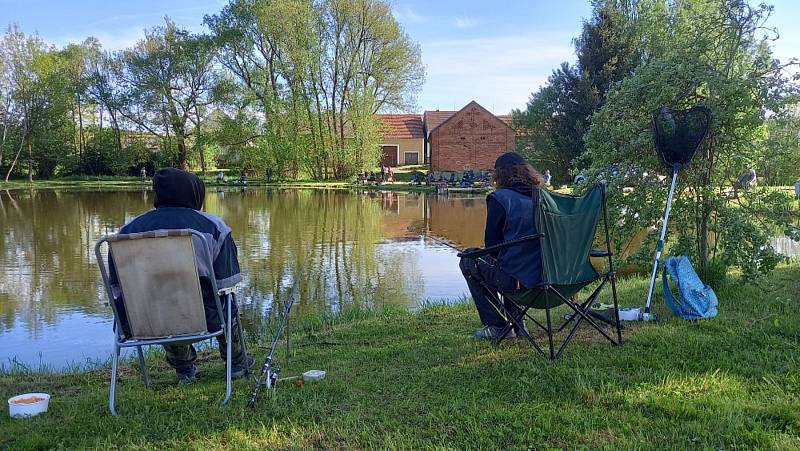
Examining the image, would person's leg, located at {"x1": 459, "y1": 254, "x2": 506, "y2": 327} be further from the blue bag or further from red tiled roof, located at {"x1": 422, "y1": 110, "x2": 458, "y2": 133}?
red tiled roof, located at {"x1": 422, "y1": 110, "x2": 458, "y2": 133}

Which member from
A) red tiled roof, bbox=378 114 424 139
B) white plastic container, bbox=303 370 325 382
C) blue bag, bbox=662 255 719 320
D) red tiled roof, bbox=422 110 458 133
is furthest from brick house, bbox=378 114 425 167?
white plastic container, bbox=303 370 325 382

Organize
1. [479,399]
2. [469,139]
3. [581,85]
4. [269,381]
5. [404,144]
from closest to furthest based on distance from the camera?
[479,399]
[269,381]
[581,85]
[469,139]
[404,144]

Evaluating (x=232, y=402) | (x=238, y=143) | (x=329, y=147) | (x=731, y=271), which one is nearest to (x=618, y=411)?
(x=232, y=402)

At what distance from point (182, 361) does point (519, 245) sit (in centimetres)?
229

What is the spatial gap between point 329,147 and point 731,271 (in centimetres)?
3537

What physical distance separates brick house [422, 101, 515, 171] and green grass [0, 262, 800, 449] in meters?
40.0

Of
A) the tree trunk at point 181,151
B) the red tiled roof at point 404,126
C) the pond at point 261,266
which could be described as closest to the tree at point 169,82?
the tree trunk at point 181,151

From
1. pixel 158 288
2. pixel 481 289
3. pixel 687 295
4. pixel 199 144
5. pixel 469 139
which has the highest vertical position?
pixel 199 144

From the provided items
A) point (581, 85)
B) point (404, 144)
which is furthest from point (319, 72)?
point (581, 85)

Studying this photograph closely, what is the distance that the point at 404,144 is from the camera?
2068 inches

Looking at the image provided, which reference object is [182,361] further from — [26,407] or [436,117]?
[436,117]

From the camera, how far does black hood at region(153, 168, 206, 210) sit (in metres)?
3.66

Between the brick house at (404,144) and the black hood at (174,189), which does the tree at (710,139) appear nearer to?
the black hood at (174,189)

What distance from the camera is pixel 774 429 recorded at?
2732 mm
